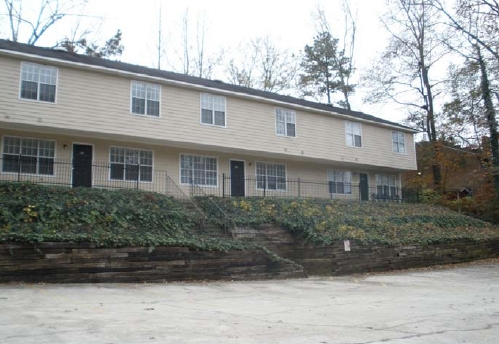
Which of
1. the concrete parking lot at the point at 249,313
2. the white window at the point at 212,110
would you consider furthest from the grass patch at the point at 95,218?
the white window at the point at 212,110

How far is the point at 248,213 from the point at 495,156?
18.0 m

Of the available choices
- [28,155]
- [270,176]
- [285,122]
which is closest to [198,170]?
[270,176]

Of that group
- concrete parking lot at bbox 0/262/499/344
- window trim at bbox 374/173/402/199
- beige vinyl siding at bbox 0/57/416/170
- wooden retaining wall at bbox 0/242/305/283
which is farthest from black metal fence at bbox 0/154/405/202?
concrete parking lot at bbox 0/262/499/344

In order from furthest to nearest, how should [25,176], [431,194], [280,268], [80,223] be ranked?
[431,194]
[25,176]
[280,268]
[80,223]

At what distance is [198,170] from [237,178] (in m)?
2.16

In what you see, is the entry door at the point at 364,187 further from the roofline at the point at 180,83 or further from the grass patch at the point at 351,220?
the grass patch at the point at 351,220

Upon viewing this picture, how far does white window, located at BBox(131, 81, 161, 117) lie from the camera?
1891 cm

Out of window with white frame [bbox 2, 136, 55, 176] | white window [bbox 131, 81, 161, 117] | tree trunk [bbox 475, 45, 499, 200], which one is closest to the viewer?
window with white frame [bbox 2, 136, 55, 176]

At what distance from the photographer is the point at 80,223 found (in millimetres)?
12859

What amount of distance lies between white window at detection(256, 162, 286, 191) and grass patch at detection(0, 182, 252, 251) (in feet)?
26.7

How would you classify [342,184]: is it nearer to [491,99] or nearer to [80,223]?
[491,99]

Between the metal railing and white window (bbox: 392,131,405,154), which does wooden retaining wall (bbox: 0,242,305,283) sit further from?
white window (bbox: 392,131,405,154)

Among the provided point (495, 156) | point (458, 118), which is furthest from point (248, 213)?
point (495, 156)

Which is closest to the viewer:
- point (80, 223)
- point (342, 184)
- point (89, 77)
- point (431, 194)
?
point (80, 223)
